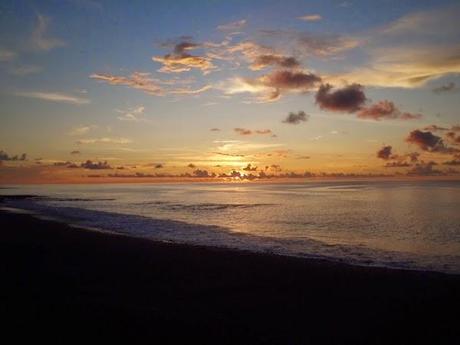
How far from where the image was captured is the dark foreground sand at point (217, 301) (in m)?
10.5

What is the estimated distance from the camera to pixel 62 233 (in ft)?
106

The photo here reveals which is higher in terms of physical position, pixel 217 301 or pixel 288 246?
pixel 217 301

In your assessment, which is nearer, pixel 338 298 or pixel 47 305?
pixel 47 305

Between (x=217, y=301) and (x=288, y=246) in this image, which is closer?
(x=217, y=301)

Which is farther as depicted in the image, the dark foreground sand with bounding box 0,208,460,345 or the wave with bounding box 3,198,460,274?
the wave with bounding box 3,198,460,274

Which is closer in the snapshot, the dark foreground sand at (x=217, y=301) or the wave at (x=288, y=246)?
the dark foreground sand at (x=217, y=301)

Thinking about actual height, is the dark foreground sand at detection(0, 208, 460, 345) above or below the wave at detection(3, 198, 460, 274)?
above

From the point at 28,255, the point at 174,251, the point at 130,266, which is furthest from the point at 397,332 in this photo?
the point at 28,255

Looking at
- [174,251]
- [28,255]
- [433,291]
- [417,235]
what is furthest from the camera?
[417,235]

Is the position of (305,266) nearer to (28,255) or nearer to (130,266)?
(130,266)

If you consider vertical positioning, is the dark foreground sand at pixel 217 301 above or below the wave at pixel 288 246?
above

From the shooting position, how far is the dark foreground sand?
1052 cm

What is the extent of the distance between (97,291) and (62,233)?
1971 centimetres

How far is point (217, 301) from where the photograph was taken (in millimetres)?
13500
